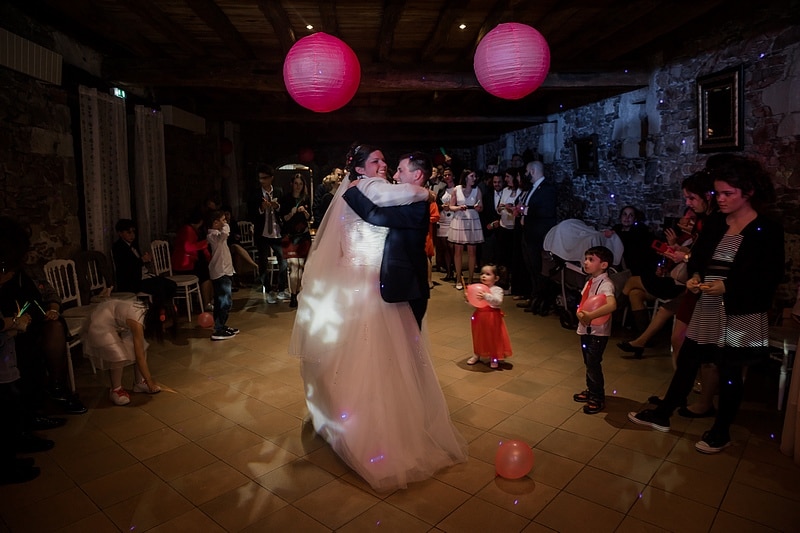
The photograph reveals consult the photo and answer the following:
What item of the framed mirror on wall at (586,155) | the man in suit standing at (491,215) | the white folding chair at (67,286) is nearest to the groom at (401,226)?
the white folding chair at (67,286)

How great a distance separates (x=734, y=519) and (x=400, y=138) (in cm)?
1216

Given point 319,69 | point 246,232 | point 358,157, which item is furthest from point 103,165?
point 246,232

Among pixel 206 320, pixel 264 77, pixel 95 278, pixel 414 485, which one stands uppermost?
pixel 264 77

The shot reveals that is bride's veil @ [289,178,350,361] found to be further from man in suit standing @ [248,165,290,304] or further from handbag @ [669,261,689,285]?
man in suit standing @ [248,165,290,304]

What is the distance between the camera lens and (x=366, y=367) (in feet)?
9.04

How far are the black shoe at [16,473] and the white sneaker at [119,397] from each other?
0.89 meters

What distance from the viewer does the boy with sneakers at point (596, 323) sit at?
3.38 meters

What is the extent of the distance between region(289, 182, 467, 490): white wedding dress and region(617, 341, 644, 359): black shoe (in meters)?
2.41

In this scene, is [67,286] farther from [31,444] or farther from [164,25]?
[164,25]

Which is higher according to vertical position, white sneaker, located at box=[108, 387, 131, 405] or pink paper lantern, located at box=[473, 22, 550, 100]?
pink paper lantern, located at box=[473, 22, 550, 100]

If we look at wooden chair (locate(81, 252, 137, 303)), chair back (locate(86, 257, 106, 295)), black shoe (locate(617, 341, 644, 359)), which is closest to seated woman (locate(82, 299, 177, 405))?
wooden chair (locate(81, 252, 137, 303))

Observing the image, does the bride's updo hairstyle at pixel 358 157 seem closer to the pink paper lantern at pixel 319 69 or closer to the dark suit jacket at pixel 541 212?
the pink paper lantern at pixel 319 69

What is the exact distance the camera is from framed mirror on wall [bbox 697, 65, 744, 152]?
466 cm

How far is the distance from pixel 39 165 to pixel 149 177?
1.97 metres
